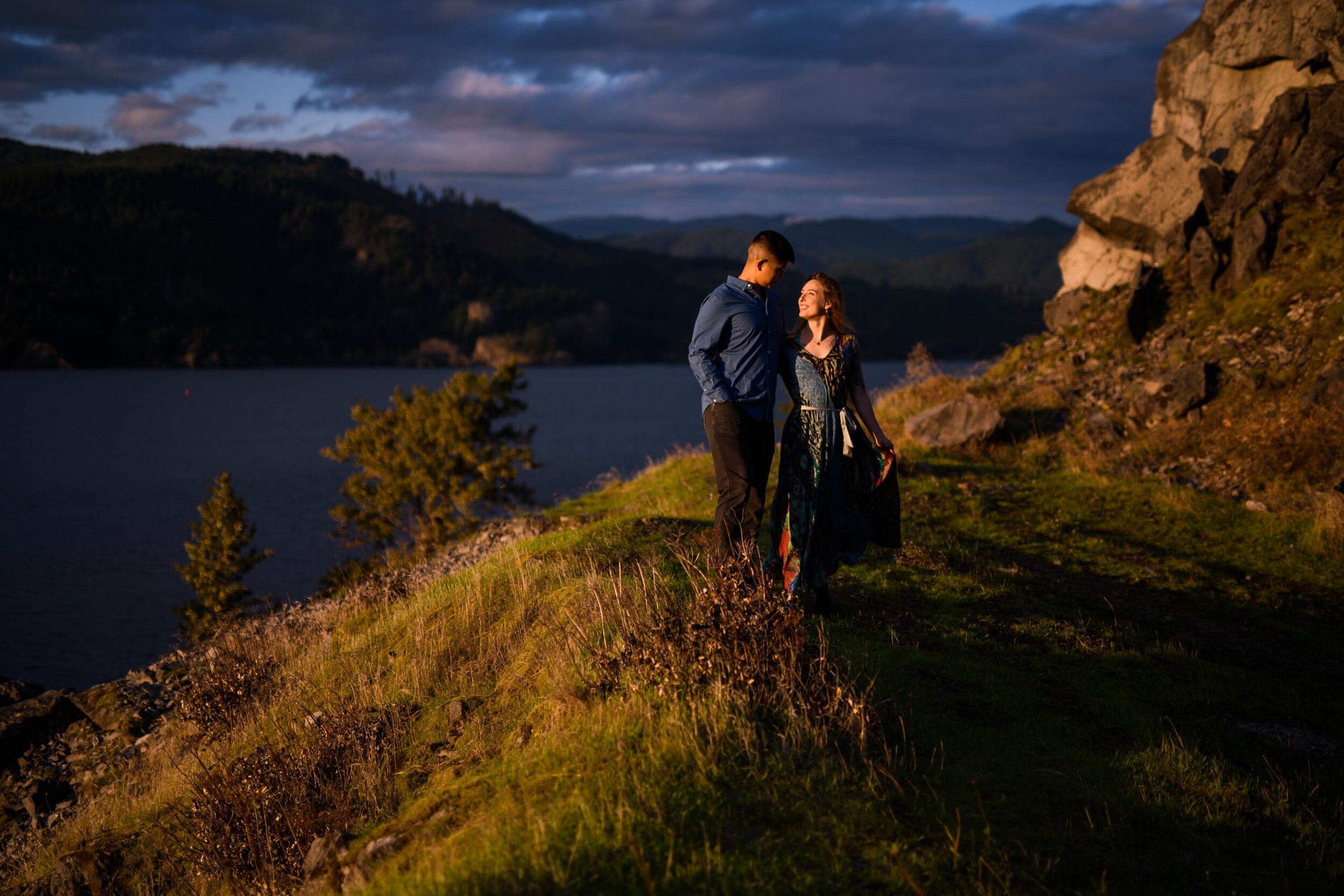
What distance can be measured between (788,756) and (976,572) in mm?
5072

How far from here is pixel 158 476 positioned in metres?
56.2

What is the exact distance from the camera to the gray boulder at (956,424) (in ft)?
48.4

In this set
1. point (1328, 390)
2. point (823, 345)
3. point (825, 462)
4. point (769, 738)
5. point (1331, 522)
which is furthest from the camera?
point (1328, 390)

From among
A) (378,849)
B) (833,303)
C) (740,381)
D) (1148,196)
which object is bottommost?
(378,849)

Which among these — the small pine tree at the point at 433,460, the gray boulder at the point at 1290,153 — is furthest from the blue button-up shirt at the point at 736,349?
the small pine tree at the point at 433,460

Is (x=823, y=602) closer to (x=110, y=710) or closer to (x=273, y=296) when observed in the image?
(x=110, y=710)

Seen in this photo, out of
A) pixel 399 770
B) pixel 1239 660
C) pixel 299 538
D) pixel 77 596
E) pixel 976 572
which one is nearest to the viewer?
pixel 399 770

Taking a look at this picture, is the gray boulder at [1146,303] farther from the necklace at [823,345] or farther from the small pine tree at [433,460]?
the small pine tree at [433,460]

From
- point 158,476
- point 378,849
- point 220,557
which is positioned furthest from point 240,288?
point 378,849

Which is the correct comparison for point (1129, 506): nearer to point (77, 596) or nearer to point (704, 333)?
point (704, 333)

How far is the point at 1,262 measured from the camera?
438 ft

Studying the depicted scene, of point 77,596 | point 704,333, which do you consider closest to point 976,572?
point 704,333

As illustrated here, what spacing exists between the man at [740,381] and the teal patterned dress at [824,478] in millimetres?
326

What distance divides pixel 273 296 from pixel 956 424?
6998 inches
